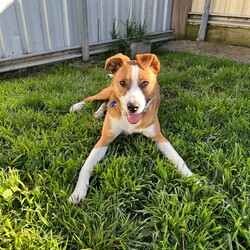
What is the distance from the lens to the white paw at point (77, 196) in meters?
1.92

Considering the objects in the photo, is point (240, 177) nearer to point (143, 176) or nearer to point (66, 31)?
point (143, 176)

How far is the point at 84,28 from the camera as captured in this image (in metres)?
4.94

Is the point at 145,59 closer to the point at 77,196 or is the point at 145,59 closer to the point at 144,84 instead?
the point at 144,84

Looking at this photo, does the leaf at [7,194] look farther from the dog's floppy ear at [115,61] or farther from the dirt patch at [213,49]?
the dirt patch at [213,49]

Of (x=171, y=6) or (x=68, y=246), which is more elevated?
(x=171, y=6)

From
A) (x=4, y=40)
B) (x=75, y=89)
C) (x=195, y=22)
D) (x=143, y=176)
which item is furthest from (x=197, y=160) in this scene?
(x=195, y=22)

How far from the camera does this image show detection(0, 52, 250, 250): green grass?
1668 millimetres

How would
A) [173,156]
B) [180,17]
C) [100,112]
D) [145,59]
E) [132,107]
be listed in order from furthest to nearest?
[180,17], [100,112], [145,59], [173,156], [132,107]

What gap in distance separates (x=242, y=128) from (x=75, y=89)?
91.1 inches

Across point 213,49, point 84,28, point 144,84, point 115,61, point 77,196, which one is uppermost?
point 115,61

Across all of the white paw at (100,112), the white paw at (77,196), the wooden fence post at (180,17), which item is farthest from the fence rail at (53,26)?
the white paw at (77,196)

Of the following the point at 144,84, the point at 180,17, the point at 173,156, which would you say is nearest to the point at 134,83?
the point at 144,84

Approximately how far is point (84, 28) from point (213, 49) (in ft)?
9.20

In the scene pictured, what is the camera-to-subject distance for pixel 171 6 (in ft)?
20.9
